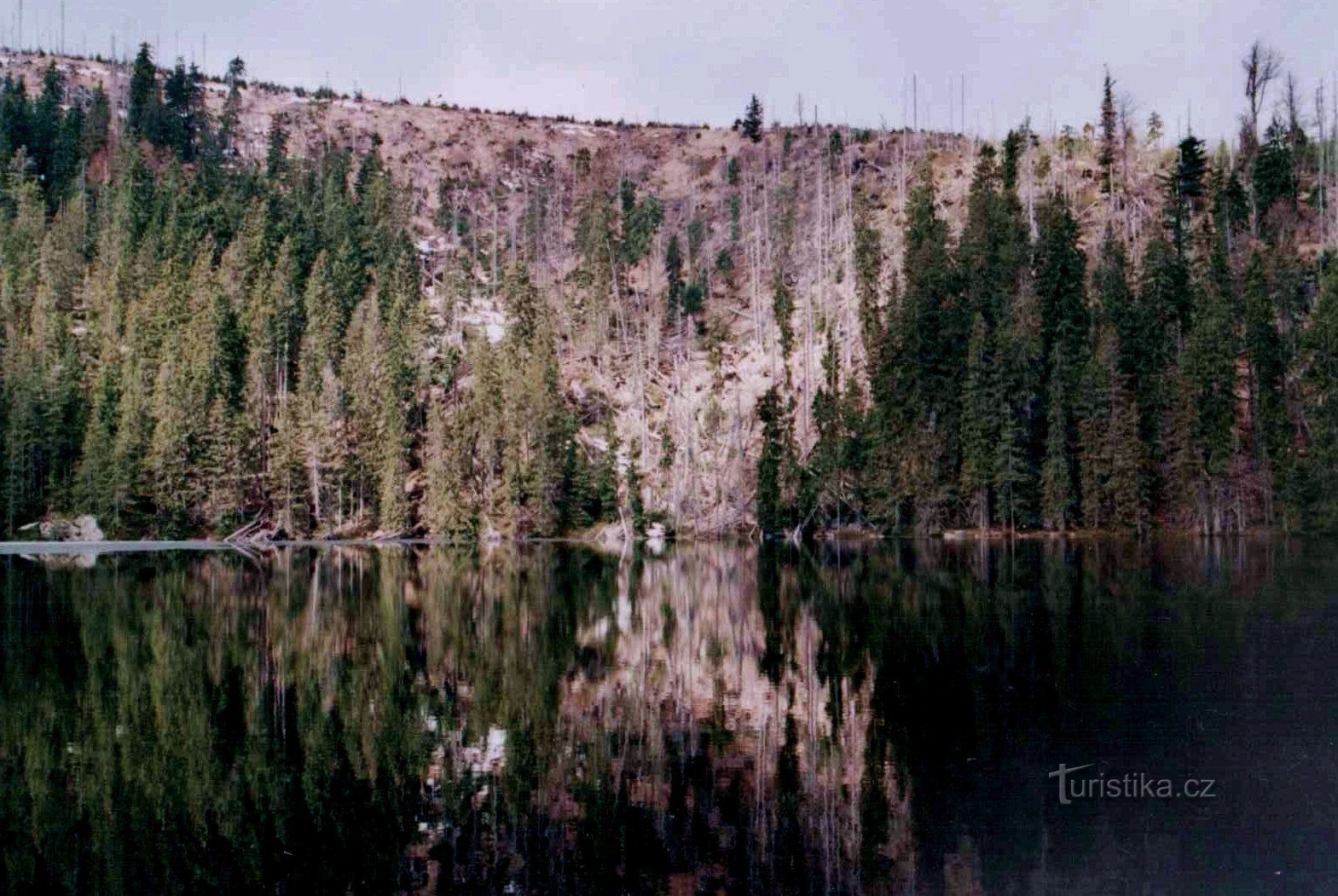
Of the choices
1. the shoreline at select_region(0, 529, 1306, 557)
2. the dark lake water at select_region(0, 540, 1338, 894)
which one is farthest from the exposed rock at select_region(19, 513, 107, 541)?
the dark lake water at select_region(0, 540, 1338, 894)

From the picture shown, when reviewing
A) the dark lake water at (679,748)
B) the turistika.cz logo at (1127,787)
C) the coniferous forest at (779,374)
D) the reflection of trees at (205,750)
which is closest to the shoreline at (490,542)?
the coniferous forest at (779,374)

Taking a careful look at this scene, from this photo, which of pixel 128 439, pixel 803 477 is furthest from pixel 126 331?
pixel 803 477

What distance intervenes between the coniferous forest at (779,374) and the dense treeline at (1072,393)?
0.22 m

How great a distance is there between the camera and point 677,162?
436 ft

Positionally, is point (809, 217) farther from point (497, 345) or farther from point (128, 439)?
point (128, 439)

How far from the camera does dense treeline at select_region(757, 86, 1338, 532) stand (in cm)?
7056

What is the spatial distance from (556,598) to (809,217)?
79522 mm

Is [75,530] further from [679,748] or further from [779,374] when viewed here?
[679,748]

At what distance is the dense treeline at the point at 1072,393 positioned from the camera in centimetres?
7056

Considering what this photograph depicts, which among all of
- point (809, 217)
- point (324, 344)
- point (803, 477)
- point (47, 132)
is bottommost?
point (803, 477)

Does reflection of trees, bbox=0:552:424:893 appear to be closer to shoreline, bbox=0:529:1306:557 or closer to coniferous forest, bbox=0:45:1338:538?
shoreline, bbox=0:529:1306:557

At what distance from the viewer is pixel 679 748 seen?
54.3ft

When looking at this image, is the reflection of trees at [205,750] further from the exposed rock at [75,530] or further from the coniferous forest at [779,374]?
the coniferous forest at [779,374]

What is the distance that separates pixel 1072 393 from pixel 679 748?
6317cm
